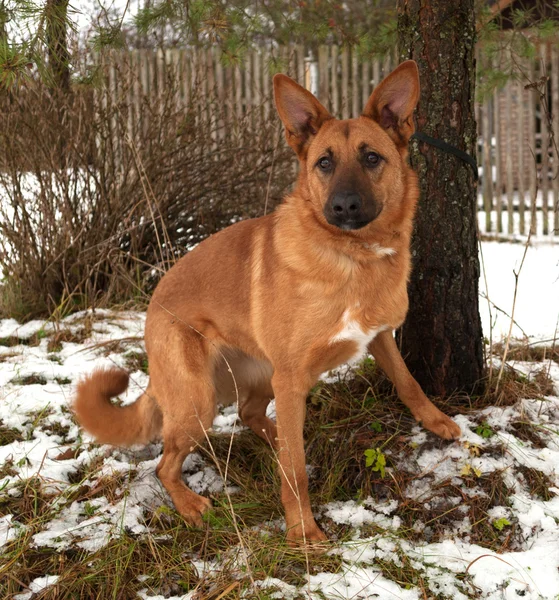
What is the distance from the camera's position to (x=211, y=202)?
5344 millimetres

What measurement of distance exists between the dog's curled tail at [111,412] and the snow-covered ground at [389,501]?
0.48ft

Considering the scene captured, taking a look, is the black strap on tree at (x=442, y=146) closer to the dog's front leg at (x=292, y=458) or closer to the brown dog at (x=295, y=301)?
the brown dog at (x=295, y=301)

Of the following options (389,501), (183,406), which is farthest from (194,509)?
(389,501)

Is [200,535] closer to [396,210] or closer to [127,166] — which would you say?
[396,210]

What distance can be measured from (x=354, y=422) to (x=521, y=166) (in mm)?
6574

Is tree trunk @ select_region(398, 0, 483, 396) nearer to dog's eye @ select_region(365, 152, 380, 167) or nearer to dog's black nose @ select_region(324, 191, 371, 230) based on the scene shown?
dog's eye @ select_region(365, 152, 380, 167)

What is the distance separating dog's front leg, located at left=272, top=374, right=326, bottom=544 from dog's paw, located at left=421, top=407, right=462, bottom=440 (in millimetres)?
656

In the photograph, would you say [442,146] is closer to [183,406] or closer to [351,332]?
[351,332]

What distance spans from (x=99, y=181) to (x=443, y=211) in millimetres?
2984

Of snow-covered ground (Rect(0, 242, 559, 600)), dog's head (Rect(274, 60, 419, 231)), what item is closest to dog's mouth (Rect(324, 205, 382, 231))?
dog's head (Rect(274, 60, 419, 231))

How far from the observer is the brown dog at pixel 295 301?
2.48 metres

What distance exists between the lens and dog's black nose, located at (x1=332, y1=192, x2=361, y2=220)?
239 cm

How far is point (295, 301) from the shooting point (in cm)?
252

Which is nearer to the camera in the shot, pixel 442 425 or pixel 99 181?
pixel 442 425
